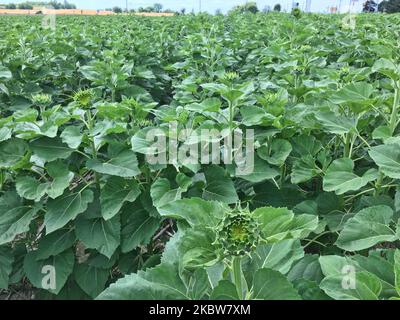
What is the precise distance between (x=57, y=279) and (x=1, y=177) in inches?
22.6

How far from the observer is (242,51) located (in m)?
5.36

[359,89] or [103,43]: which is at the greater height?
[359,89]

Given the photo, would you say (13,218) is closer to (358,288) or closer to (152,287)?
(152,287)

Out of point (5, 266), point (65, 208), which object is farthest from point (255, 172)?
point (5, 266)

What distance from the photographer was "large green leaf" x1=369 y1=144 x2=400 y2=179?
1765mm

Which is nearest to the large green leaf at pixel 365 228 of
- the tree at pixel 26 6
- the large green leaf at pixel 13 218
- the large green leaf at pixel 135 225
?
the large green leaf at pixel 135 225

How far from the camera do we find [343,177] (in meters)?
1.98

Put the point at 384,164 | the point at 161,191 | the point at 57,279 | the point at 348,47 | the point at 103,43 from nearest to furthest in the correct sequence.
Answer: the point at 384,164 < the point at 161,191 < the point at 57,279 < the point at 348,47 < the point at 103,43

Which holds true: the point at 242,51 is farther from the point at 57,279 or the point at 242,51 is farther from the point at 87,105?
the point at 57,279

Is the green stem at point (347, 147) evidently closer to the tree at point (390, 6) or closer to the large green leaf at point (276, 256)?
the large green leaf at point (276, 256)

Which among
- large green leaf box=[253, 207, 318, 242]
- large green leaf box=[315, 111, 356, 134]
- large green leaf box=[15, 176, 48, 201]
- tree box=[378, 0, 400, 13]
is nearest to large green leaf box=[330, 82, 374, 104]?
large green leaf box=[315, 111, 356, 134]

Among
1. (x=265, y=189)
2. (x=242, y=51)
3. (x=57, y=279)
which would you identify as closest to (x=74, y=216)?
(x=57, y=279)

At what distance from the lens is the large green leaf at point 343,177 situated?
1.89m

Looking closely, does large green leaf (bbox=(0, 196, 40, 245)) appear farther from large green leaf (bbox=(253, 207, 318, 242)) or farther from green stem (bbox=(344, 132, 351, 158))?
green stem (bbox=(344, 132, 351, 158))
